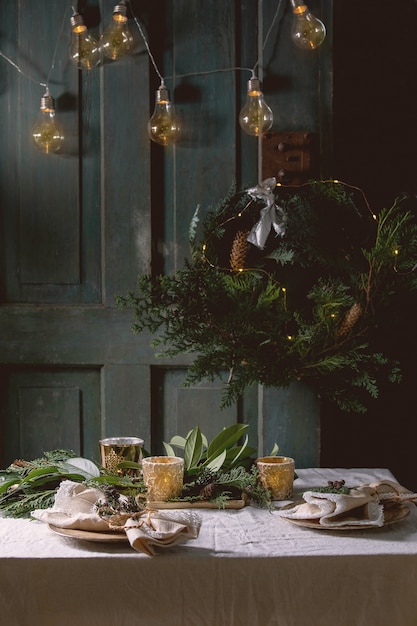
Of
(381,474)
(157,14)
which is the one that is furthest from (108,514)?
(157,14)

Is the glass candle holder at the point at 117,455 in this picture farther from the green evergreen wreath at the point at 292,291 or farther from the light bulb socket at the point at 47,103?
the light bulb socket at the point at 47,103

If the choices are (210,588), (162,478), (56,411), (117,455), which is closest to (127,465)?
(117,455)

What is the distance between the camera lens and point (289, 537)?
1.37 metres

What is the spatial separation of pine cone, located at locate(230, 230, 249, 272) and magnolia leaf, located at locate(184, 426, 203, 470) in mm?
526

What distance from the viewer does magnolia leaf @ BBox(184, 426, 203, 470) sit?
177 cm

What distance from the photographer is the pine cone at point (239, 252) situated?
6.69ft

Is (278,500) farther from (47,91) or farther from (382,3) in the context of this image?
(382,3)

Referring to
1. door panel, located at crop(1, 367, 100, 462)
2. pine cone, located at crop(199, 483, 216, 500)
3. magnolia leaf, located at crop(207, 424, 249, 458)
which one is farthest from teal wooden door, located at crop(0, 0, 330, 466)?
pine cone, located at crop(199, 483, 216, 500)

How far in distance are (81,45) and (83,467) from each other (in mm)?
1336

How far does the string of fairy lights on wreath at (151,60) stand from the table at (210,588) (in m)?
1.38

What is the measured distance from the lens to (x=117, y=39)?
2205 mm

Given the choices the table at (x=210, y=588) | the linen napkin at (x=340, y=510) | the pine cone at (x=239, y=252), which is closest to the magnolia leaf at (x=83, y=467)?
the table at (x=210, y=588)

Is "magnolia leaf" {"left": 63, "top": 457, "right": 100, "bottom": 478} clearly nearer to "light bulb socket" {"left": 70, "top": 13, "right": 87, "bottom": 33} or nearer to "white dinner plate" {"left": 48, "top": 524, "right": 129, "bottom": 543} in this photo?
"white dinner plate" {"left": 48, "top": 524, "right": 129, "bottom": 543}

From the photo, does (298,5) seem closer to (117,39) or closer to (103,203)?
(117,39)
